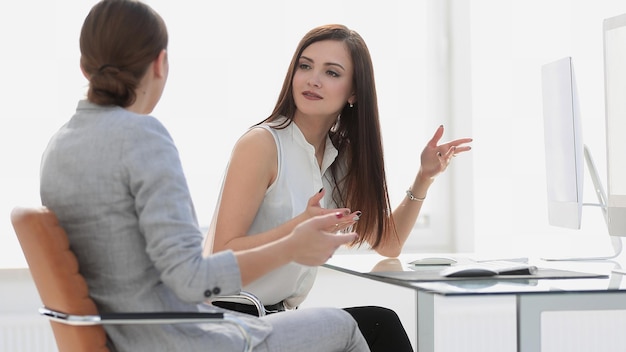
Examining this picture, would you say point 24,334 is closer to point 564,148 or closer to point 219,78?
point 219,78

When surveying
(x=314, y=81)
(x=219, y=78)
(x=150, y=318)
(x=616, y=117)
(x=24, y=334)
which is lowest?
(x=24, y=334)

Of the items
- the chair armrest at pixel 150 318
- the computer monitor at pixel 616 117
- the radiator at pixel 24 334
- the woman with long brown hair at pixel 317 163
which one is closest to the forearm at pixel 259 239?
the woman with long brown hair at pixel 317 163

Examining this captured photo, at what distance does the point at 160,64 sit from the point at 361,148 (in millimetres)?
1172

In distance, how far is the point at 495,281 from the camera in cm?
195

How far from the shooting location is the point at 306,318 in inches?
69.1

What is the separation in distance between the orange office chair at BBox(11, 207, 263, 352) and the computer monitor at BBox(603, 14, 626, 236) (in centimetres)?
135

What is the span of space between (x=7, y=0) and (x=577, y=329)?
3080mm

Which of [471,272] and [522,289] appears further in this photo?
[471,272]

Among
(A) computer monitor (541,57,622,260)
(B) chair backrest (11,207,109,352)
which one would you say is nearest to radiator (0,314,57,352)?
(A) computer monitor (541,57,622,260)

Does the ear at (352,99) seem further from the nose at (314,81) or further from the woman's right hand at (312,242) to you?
the woman's right hand at (312,242)

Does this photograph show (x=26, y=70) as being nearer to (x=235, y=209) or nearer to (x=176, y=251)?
(x=235, y=209)

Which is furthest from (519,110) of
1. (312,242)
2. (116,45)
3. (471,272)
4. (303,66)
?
(116,45)

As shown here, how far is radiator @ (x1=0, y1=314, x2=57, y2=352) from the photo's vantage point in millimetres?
4090

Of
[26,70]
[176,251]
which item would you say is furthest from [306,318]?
[26,70]
